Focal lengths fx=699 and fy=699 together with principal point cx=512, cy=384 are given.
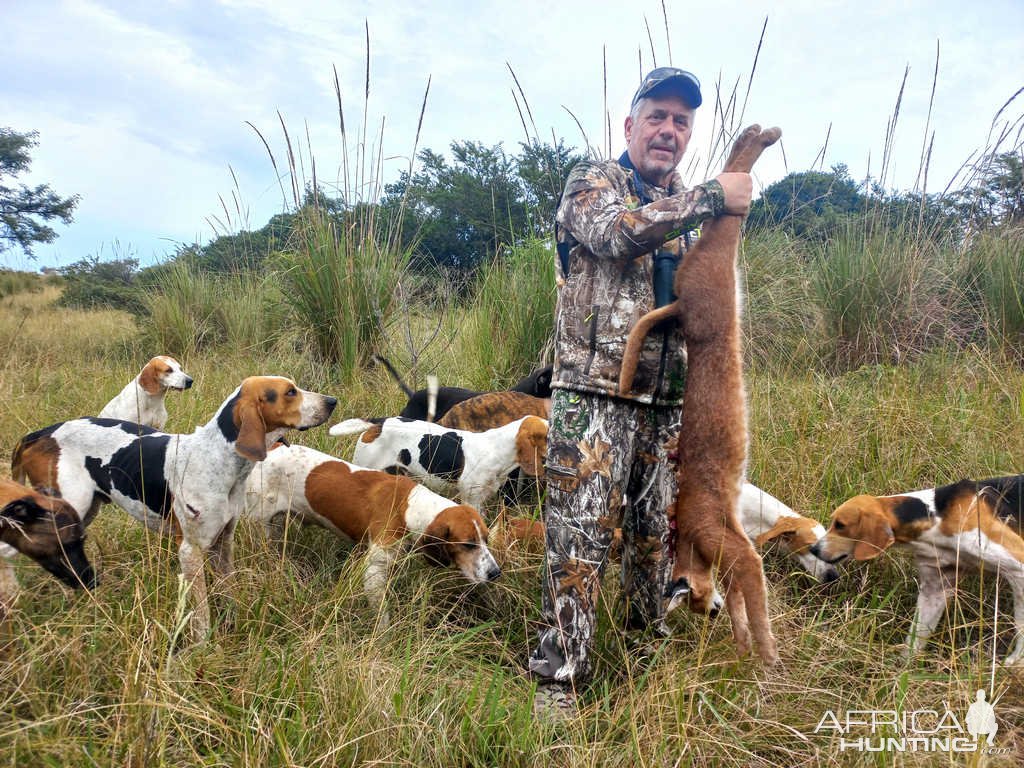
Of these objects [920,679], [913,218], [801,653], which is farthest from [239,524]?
[913,218]

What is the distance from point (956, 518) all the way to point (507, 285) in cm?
426

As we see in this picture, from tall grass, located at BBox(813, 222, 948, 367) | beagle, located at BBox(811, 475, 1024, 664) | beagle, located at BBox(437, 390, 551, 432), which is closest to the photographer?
beagle, located at BBox(811, 475, 1024, 664)

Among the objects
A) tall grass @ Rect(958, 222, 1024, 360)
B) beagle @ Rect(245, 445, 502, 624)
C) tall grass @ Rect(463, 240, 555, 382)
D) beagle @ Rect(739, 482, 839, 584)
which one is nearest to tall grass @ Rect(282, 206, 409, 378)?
tall grass @ Rect(463, 240, 555, 382)

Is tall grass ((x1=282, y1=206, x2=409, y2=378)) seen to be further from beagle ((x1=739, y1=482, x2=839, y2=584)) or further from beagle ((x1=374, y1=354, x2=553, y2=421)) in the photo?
beagle ((x1=739, y1=482, x2=839, y2=584))

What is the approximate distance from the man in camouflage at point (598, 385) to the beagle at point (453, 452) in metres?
1.41

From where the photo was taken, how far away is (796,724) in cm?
248

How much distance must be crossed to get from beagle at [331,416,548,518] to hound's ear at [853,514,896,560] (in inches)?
67.6

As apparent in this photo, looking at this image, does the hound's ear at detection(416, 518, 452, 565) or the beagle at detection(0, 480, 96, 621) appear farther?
the hound's ear at detection(416, 518, 452, 565)

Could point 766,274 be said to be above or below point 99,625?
above

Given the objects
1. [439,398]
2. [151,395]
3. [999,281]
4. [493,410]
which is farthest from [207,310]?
[999,281]

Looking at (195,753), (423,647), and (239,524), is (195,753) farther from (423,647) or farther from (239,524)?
(239,524)

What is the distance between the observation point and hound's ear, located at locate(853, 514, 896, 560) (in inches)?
123

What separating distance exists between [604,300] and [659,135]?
0.68m

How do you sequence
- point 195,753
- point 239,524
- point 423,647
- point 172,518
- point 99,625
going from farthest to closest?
1. point 239,524
2. point 172,518
3. point 423,647
4. point 99,625
5. point 195,753
